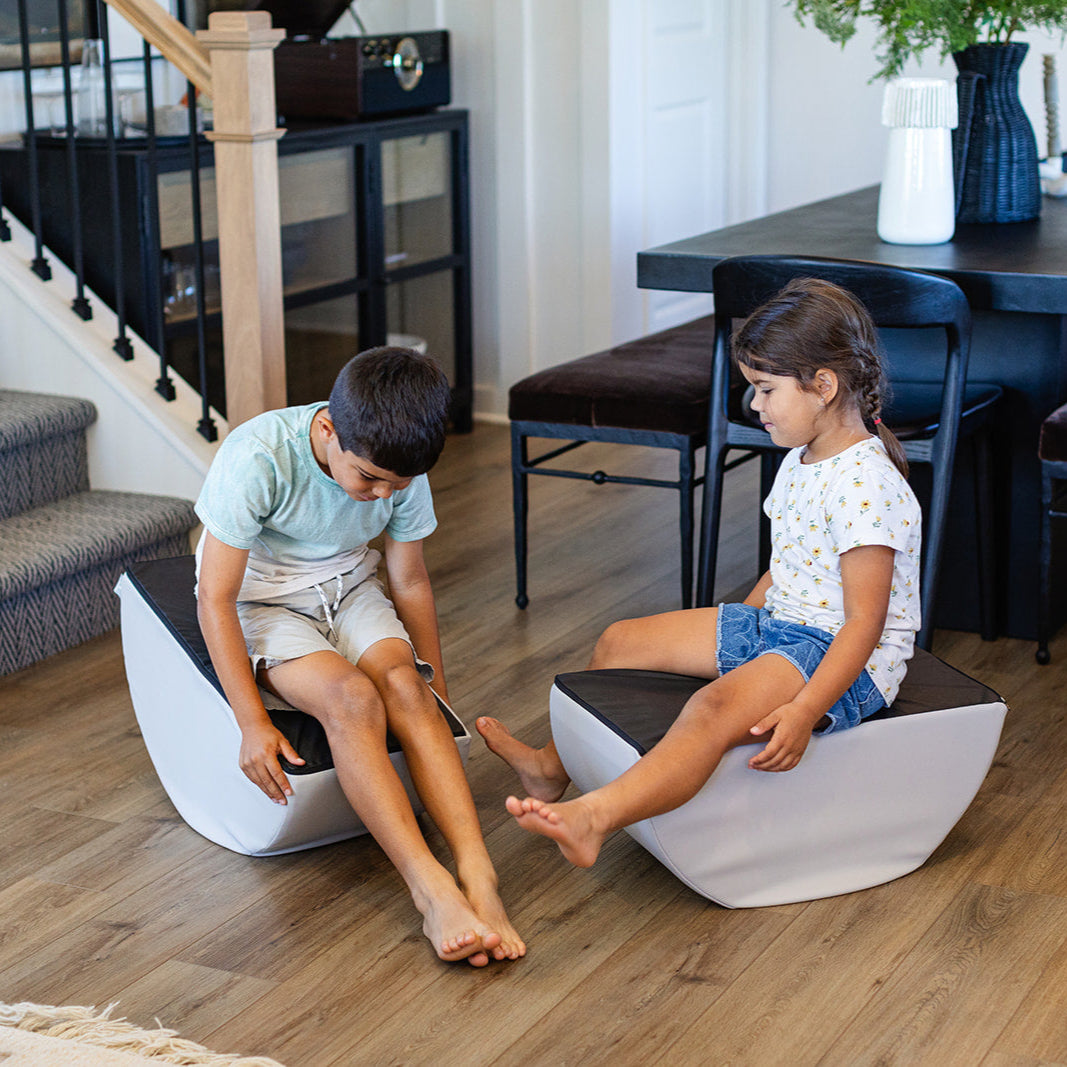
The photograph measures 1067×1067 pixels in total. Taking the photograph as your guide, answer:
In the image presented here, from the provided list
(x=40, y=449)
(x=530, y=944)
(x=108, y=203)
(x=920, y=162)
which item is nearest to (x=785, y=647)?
(x=530, y=944)

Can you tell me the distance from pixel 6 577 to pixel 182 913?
3.44ft

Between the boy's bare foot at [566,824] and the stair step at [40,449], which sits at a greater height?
the stair step at [40,449]

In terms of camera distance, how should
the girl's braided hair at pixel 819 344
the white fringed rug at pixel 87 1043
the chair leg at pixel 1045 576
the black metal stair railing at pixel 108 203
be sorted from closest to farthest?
the white fringed rug at pixel 87 1043 → the girl's braided hair at pixel 819 344 → the chair leg at pixel 1045 576 → the black metal stair railing at pixel 108 203

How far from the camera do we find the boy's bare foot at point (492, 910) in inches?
73.6

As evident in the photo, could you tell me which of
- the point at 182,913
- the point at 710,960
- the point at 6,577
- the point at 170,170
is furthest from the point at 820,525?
the point at 170,170

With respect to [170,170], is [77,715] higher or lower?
lower

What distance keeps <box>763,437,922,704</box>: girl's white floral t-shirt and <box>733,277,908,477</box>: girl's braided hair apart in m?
0.08

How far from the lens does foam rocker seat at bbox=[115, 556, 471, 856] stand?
6.75ft

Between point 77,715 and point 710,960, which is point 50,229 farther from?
point 710,960

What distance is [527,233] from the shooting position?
471 cm

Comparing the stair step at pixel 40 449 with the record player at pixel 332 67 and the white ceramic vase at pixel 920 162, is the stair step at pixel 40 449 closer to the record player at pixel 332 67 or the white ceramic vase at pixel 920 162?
the record player at pixel 332 67

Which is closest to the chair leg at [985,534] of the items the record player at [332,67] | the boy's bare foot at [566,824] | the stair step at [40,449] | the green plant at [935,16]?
the green plant at [935,16]

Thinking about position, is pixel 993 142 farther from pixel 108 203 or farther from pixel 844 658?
pixel 108 203

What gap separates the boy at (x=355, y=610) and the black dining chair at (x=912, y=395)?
744mm
